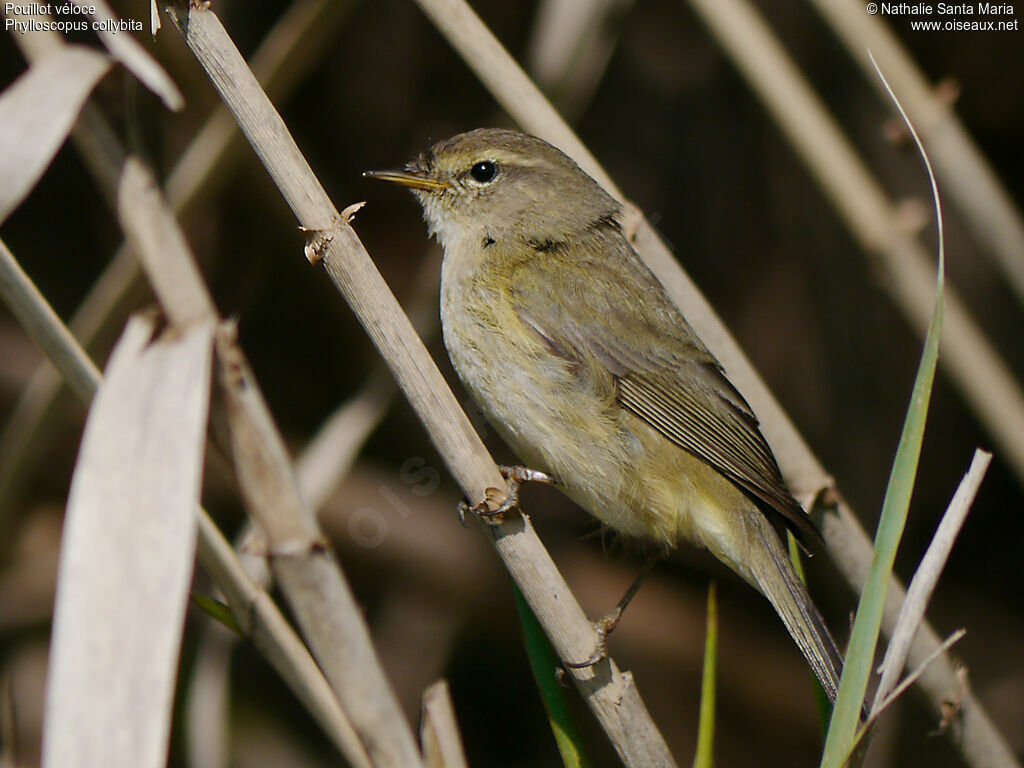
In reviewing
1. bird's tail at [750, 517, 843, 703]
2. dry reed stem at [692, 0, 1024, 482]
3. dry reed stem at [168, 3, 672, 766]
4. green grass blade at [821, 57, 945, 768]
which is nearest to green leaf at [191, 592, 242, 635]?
dry reed stem at [168, 3, 672, 766]

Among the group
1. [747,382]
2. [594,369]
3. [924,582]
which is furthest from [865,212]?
[924,582]

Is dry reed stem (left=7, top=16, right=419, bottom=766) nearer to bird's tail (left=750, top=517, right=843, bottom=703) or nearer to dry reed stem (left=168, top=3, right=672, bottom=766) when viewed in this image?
dry reed stem (left=168, top=3, right=672, bottom=766)

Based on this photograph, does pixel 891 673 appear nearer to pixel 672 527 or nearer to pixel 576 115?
pixel 672 527

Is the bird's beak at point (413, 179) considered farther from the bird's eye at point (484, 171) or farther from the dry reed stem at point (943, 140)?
the dry reed stem at point (943, 140)

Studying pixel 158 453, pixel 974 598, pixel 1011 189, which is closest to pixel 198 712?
pixel 158 453

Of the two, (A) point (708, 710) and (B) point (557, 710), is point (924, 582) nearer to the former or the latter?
(A) point (708, 710)
